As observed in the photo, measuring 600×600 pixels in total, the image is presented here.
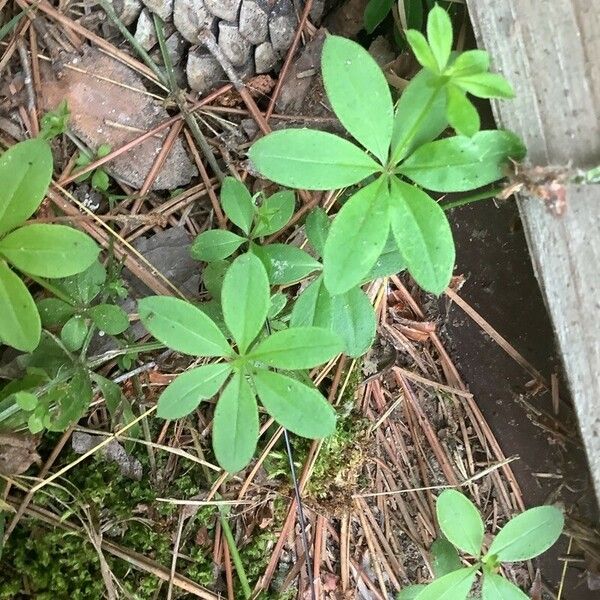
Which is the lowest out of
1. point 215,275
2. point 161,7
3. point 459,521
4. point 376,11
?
point 459,521

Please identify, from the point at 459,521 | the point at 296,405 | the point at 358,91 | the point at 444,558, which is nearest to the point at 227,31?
the point at 358,91

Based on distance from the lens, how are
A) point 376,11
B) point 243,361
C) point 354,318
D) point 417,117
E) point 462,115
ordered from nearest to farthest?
point 462,115 → point 417,117 → point 243,361 → point 354,318 → point 376,11

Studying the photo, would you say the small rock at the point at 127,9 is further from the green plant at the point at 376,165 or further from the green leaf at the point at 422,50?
the green leaf at the point at 422,50

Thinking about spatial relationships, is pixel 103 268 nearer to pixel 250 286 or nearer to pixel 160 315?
pixel 160 315

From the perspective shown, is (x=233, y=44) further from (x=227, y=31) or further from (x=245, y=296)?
(x=245, y=296)

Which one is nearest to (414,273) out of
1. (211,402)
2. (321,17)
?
(211,402)

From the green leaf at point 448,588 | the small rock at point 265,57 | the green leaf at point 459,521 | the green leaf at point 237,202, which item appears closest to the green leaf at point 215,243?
the green leaf at point 237,202
